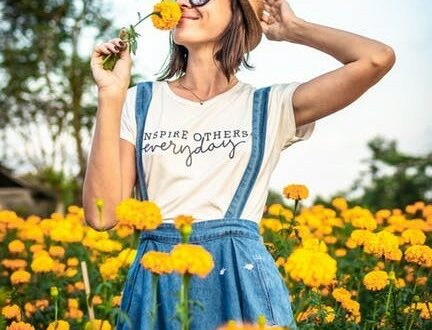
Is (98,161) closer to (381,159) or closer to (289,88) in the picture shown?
(289,88)

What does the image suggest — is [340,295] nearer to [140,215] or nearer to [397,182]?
[140,215]

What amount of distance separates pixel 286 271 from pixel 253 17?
3.53 ft

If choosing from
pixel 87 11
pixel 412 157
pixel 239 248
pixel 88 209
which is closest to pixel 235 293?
pixel 239 248

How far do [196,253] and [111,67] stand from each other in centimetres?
82

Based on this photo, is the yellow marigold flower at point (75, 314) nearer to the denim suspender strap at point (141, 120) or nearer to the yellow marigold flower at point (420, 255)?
the denim suspender strap at point (141, 120)

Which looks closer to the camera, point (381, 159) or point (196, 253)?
point (196, 253)

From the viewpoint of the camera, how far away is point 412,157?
1112cm

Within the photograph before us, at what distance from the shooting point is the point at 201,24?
211 centimetres

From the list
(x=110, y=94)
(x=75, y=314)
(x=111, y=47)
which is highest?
(x=111, y=47)

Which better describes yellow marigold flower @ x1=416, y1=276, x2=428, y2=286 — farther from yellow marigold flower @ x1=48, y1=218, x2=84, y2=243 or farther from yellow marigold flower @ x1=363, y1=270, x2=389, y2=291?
yellow marigold flower @ x1=48, y1=218, x2=84, y2=243

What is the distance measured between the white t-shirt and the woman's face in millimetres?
165

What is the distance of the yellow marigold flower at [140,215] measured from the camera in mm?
1353

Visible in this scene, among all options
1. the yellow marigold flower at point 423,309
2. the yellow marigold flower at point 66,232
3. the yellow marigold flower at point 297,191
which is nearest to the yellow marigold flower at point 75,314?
the yellow marigold flower at point 66,232

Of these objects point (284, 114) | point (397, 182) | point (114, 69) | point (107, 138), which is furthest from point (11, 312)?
point (397, 182)
